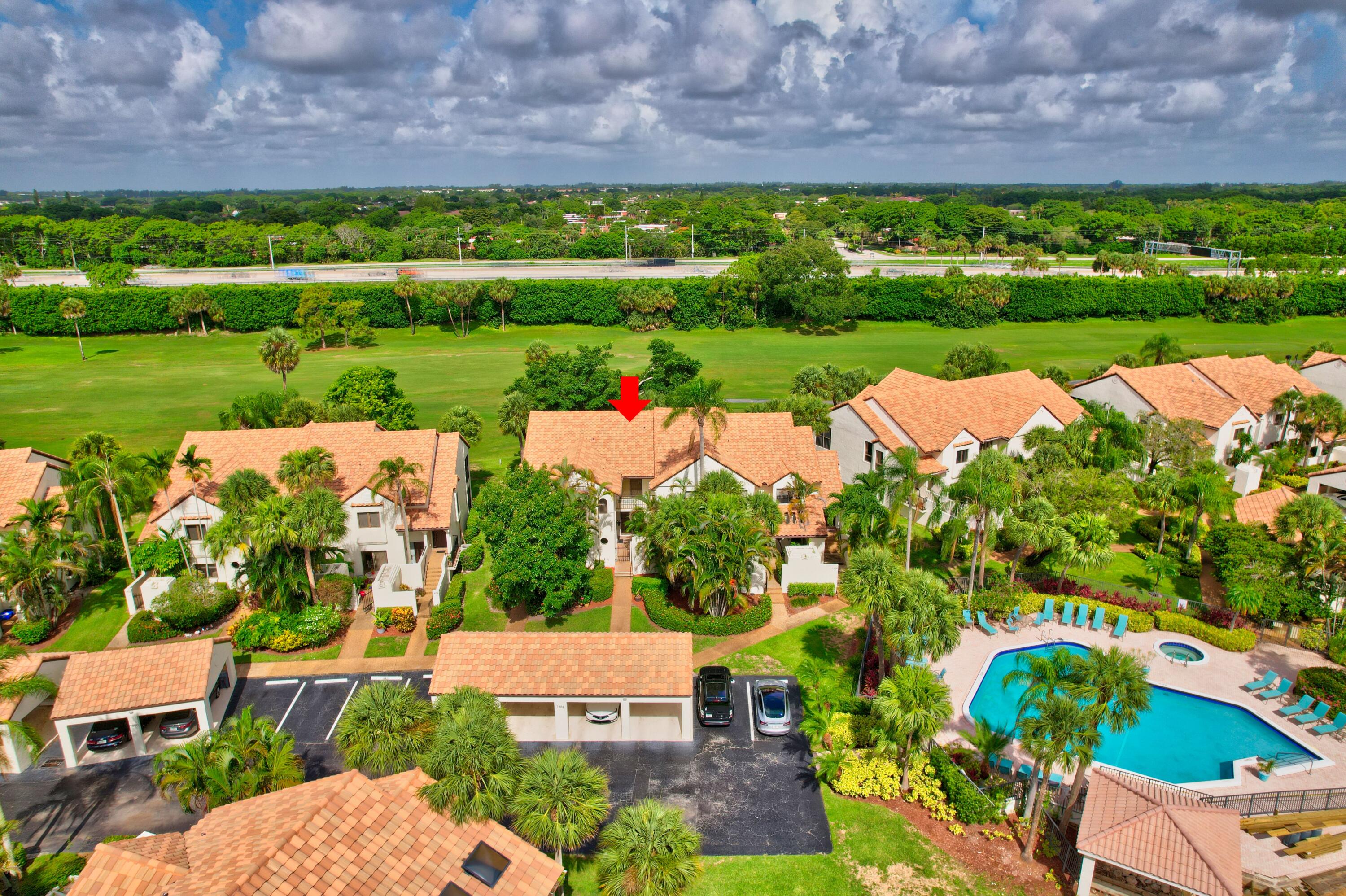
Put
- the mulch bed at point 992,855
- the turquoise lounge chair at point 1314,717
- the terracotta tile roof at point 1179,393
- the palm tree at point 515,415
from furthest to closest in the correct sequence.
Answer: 1. the terracotta tile roof at point 1179,393
2. the palm tree at point 515,415
3. the turquoise lounge chair at point 1314,717
4. the mulch bed at point 992,855

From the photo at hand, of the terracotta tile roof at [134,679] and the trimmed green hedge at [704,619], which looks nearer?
the terracotta tile roof at [134,679]

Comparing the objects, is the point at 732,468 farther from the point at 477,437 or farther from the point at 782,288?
the point at 782,288

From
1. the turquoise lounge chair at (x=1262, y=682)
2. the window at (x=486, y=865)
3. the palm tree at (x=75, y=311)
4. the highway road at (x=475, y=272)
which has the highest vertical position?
the highway road at (x=475, y=272)

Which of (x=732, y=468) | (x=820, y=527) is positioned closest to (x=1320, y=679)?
(x=820, y=527)

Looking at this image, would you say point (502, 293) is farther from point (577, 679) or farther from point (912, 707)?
point (912, 707)

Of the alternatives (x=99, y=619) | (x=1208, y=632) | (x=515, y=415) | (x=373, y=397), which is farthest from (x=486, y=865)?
(x=373, y=397)

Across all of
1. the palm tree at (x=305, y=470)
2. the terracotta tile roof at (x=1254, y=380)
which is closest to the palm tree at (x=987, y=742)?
the palm tree at (x=305, y=470)

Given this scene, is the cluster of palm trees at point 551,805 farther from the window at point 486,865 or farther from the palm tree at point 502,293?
the palm tree at point 502,293
